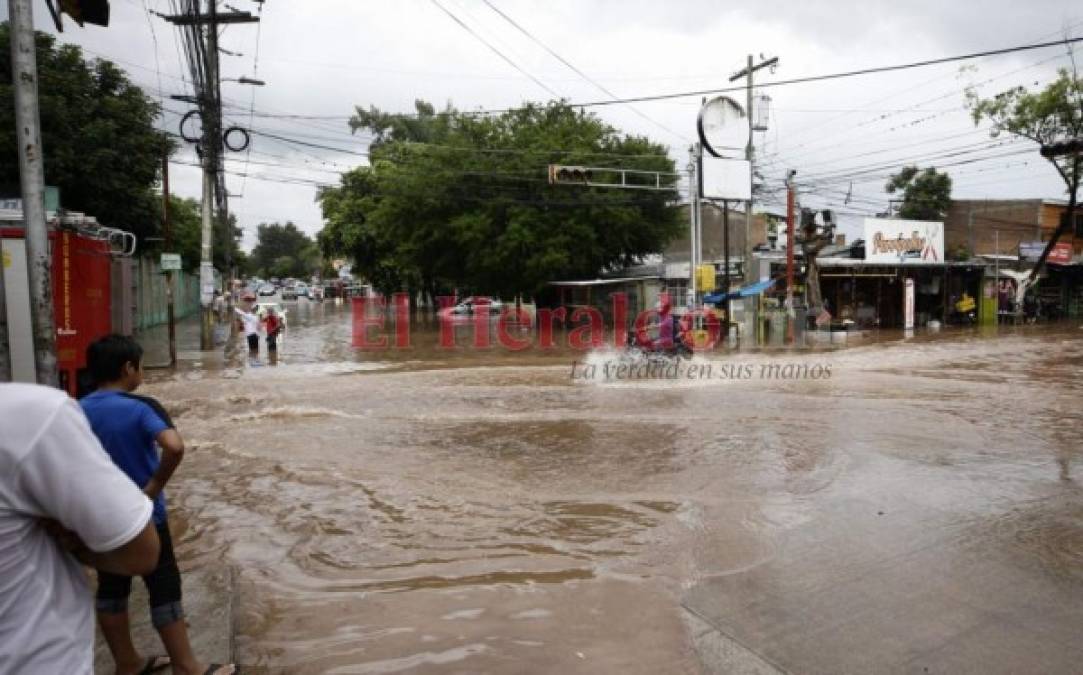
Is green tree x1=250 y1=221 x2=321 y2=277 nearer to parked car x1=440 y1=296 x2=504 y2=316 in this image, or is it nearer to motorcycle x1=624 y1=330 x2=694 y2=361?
parked car x1=440 y1=296 x2=504 y2=316

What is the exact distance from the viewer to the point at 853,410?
39.8 feet

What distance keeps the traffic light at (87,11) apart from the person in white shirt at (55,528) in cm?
621

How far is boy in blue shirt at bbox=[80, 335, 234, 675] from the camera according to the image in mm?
3422

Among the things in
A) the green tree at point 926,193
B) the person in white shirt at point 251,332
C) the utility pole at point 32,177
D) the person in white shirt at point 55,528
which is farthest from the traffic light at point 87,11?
the green tree at point 926,193

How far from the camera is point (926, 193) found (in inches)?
1877

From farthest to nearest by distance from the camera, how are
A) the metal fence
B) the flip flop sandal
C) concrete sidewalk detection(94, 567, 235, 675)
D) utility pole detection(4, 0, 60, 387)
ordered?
the metal fence < utility pole detection(4, 0, 60, 387) < concrete sidewalk detection(94, 567, 235, 675) < the flip flop sandal

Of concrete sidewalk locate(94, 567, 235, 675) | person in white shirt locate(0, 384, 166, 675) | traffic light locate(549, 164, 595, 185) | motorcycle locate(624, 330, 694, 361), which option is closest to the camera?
person in white shirt locate(0, 384, 166, 675)

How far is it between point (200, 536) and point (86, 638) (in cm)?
479

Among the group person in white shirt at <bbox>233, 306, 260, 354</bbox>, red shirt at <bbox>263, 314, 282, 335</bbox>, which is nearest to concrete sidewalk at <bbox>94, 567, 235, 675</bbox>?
red shirt at <bbox>263, 314, 282, 335</bbox>

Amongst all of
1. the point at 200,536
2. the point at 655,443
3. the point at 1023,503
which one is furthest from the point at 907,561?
the point at 200,536

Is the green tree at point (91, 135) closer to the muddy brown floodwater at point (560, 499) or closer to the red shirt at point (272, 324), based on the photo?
the red shirt at point (272, 324)

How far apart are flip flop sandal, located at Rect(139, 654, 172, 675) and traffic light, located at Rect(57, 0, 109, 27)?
5440mm

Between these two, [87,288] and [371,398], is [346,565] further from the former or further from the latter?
[371,398]

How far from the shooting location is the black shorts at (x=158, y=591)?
3.55 m
